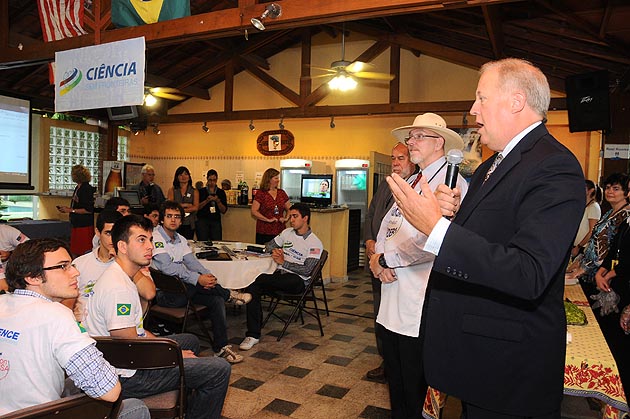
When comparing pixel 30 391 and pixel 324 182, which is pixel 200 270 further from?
pixel 324 182

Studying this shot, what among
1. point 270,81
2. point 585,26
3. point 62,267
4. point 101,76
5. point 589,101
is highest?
point 270,81

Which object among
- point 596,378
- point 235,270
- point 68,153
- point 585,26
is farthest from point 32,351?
point 68,153

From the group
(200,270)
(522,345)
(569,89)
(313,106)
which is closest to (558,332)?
(522,345)

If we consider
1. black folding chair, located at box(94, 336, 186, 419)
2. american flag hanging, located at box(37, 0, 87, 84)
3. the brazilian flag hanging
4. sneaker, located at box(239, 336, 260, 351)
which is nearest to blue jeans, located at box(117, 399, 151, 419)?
black folding chair, located at box(94, 336, 186, 419)

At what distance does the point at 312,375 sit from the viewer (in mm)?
3934

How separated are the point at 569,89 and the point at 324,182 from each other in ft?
16.5

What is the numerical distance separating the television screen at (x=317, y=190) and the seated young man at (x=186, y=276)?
593cm

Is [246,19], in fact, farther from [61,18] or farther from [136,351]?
[136,351]

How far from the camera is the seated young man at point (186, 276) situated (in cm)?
411

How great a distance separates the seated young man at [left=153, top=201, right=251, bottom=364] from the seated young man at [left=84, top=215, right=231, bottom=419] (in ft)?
4.26

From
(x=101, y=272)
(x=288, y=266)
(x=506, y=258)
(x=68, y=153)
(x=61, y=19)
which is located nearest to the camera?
(x=506, y=258)

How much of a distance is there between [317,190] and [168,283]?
6.88 m

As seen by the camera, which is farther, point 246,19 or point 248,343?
point 248,343

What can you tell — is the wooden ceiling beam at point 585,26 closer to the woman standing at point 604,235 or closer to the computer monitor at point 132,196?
the woman standing at point 604,235
